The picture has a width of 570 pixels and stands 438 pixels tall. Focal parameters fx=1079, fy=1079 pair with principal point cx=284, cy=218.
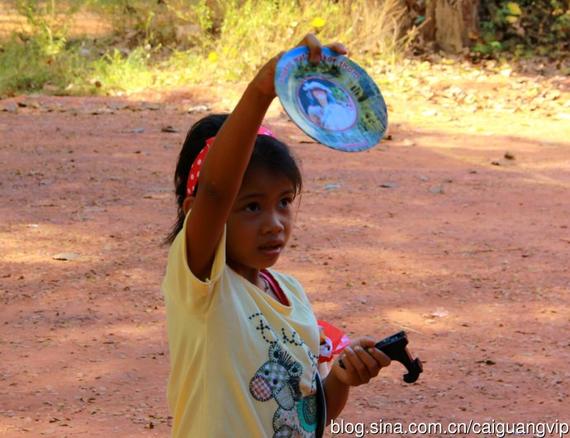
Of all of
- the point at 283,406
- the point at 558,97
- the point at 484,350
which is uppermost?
the point at 283,406

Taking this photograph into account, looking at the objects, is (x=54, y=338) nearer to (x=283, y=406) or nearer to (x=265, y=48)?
(x=283, y=406)

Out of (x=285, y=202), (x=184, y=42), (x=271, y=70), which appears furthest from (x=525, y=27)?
(x=271, y=70)

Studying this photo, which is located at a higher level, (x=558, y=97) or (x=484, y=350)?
(x=484, y=350)

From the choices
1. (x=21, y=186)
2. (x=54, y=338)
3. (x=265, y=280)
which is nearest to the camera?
(x=265, y=280)

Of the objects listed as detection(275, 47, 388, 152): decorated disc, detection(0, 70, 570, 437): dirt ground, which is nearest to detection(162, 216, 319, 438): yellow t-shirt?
detection(275, 47, 388, 152): decorated disc

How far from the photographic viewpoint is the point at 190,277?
6.52 feet

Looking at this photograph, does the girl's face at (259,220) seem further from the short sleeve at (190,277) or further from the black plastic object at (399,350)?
the black plastic object at (399,350)

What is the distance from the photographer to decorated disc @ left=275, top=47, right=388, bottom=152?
1812mm

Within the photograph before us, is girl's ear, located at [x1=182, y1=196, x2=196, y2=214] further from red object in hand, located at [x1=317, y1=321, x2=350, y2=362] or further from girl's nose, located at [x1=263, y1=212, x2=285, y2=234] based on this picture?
red object in hand, located at [x1=317, y1=321, x2=350, y2=362]

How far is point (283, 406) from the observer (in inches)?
82.0

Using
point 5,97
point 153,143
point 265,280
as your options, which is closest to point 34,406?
point 265,280

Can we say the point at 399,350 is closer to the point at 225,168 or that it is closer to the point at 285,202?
the point at 285,202

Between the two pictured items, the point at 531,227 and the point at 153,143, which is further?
the point at 153,143

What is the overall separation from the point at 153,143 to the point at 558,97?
453cm
